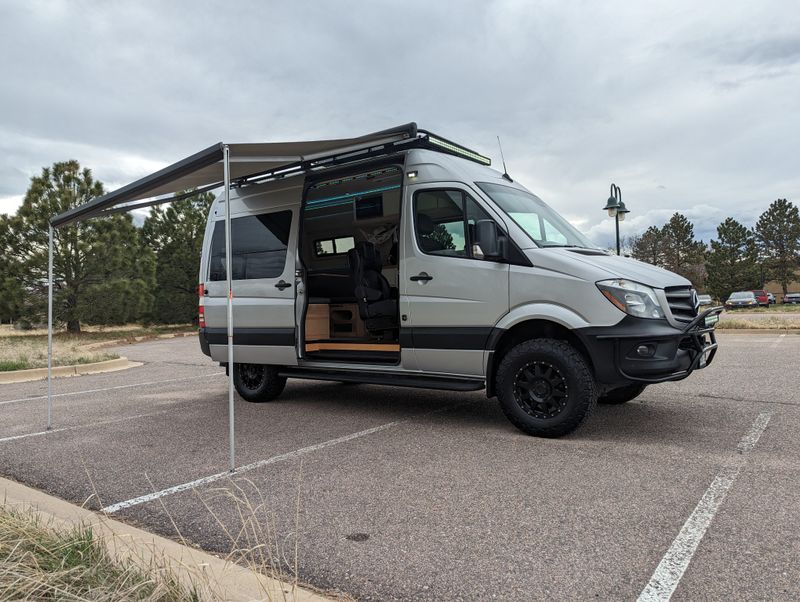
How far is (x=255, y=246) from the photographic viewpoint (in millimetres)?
7184

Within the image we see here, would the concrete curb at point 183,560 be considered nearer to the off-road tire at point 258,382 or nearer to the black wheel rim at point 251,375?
the off-road tire at point 258,382

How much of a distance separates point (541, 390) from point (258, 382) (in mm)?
3767

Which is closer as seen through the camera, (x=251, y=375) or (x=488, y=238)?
(x=488, y=238)

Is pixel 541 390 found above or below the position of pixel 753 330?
above

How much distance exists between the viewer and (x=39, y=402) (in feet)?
26.5

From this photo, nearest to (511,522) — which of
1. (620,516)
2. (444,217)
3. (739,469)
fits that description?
(620,516)

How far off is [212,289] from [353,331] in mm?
1834

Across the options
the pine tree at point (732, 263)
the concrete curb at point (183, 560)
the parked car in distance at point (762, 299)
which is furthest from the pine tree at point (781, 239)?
the concrete curb at point (183, 560)

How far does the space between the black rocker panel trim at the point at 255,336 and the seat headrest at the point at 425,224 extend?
195 centimetres

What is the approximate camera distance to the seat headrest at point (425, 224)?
5742mm

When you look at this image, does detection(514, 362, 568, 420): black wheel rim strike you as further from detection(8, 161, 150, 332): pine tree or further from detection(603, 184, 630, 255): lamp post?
detection(8, 161, 150, 332): pine tree

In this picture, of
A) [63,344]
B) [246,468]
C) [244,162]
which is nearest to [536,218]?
[244,162]

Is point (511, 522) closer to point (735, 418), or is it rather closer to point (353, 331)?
point (735, 418)

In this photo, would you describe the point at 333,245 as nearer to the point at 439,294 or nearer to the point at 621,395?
the point at 439,294
